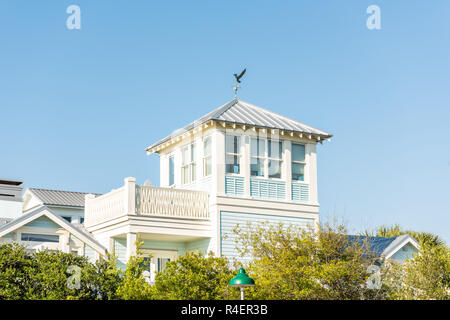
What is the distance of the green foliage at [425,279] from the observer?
2161 cm

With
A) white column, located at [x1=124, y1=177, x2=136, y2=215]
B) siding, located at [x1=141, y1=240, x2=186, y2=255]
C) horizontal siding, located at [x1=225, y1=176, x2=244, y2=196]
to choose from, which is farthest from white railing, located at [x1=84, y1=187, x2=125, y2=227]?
horizontal siding, located at [x1=225, y1=176, x2=244, y2=196]

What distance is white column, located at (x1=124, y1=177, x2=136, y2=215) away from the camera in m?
24.6

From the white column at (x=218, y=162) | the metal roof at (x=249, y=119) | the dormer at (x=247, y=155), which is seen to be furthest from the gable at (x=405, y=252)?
the white column at (x=218, y=162)

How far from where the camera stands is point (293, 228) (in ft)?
87.9

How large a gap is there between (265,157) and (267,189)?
50.0 inches

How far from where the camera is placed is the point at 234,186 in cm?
2636

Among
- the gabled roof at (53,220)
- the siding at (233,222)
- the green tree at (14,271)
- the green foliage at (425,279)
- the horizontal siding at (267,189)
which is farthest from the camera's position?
the horizontal siding at (267,189)

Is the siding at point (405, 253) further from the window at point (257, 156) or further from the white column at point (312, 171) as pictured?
the window at point (257, 156)

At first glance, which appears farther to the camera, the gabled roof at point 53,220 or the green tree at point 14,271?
the gabled roof at point 53,220

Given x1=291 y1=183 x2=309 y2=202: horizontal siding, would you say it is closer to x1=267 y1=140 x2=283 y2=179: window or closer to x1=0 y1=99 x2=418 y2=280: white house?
x1=0 y1=99 x2=418 y2=280: white house

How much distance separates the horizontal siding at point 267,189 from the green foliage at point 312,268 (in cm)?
346

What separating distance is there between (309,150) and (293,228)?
11.6 ft

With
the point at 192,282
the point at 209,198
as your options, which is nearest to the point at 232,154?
the point at 209,198
